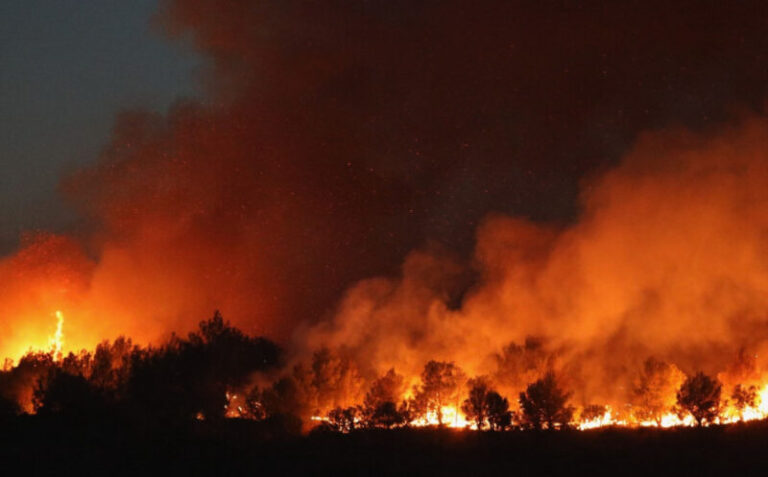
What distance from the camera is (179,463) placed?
24.4m

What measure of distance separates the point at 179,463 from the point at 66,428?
8.58 meters

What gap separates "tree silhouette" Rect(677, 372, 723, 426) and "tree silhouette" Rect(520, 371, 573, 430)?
3.71 metres

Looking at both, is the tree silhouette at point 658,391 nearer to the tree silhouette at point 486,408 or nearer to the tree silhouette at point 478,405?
the tree silhouette at point 486,408

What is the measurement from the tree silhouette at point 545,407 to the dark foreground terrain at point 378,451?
1267mm

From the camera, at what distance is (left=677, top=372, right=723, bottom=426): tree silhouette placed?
26969 millimetres

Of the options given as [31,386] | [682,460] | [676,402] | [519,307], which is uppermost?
[519,307]

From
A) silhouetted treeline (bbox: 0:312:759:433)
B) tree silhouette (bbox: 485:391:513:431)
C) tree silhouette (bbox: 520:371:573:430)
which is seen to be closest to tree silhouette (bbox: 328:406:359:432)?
silhouetted treeline (bbox: 0:312:759:433)

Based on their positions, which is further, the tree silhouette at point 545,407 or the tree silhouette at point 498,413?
the tree silhouette at point 498,413

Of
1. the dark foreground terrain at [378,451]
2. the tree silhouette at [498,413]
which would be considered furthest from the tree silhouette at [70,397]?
the tree silhouette at [498,413]

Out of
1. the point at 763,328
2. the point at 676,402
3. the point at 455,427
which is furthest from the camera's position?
the point at 763,328

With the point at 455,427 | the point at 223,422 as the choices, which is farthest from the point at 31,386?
the point at 455,427

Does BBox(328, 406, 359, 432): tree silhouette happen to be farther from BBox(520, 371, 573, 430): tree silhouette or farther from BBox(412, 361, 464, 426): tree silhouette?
BBox(520, 371, 573, 430): tree silhouette

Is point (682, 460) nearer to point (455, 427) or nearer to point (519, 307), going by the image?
point (455, 427)

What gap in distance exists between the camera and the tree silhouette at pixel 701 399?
1062 inches
